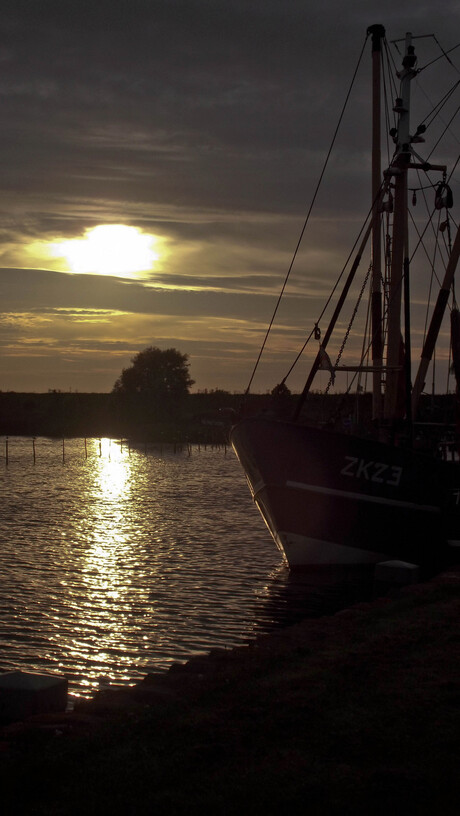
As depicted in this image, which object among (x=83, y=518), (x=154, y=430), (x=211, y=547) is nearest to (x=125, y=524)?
(x=83, y=518)

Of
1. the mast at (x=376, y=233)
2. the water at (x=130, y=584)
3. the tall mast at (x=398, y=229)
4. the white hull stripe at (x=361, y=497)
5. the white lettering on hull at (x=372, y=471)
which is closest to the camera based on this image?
the water at (x=130, y=584)

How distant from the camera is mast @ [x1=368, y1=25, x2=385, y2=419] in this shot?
29.6 m

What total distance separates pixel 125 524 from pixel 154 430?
440ft

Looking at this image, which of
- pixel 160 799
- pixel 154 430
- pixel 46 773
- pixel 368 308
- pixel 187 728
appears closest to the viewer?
pixel 160 799

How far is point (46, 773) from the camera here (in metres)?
7.67

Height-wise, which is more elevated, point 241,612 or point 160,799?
point 160,799

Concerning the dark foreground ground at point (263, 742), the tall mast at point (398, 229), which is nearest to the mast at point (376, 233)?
the tall mast at point (398, 229)

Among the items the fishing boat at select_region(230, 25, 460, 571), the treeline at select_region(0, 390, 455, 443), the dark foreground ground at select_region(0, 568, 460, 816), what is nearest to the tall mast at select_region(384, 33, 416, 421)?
the fishing boat at select_region(230, 25, 460, 571)

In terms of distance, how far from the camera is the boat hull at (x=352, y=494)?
2355cm

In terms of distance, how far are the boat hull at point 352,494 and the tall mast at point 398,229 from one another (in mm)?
4223

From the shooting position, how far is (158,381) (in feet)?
586

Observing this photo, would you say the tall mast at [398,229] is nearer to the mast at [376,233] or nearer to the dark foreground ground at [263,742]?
the mast at [376,233]

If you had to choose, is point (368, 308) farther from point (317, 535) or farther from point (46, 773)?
point (46, 773)

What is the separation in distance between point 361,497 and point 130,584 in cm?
772
